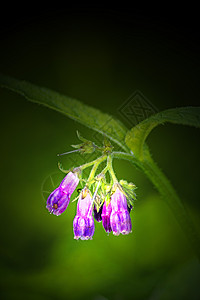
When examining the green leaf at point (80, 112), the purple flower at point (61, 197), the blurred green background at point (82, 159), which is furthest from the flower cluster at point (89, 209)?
the blurred green background at point (82, 159)

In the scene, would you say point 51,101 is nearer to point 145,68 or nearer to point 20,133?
point 20,133

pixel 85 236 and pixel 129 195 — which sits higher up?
pixel 129 195

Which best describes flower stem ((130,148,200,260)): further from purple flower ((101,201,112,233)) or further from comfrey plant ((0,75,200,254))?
purple flower ((101,201,112,233))

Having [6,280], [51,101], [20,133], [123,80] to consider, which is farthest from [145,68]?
[6,280]

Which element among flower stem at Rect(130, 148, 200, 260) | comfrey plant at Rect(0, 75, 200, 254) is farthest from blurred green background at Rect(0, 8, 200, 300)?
comfrey plant at Rect(0, 75, 200, 254)

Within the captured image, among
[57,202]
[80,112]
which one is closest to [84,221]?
[57,202]

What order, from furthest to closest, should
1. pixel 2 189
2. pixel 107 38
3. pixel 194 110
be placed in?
pixel 107 38 < pixel 2 189 < pixel 194 110
